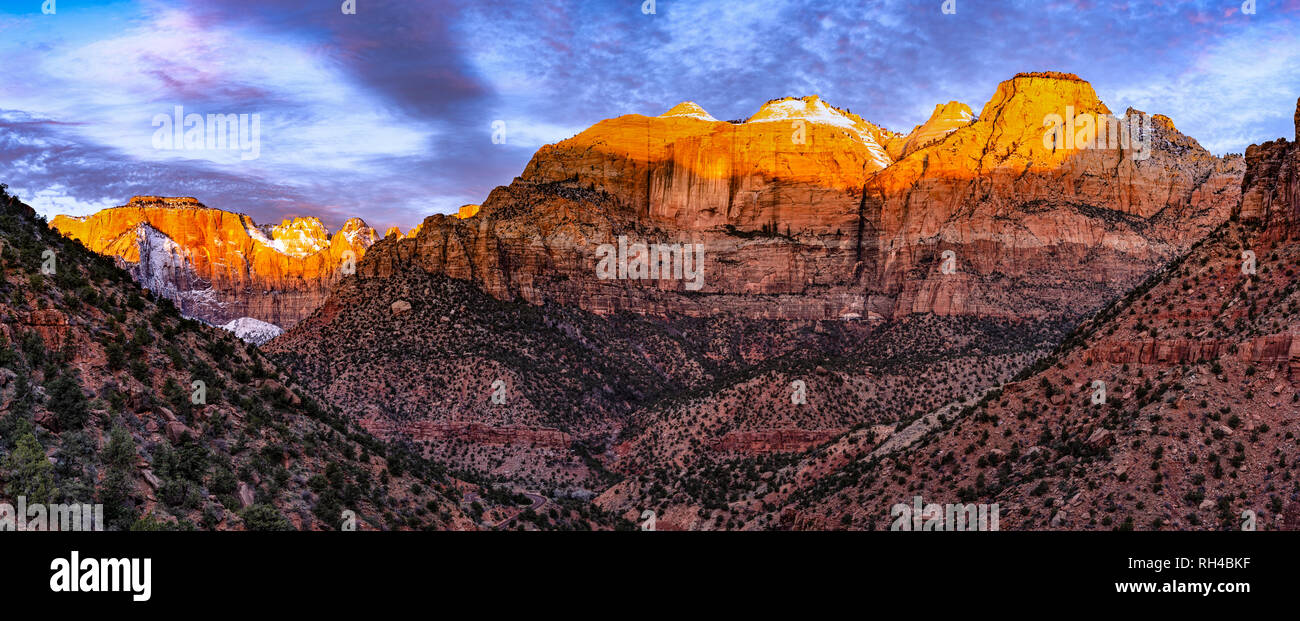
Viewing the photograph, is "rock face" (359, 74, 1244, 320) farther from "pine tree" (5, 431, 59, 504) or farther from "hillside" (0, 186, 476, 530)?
"pine tree" (5, 431, 59, 504)

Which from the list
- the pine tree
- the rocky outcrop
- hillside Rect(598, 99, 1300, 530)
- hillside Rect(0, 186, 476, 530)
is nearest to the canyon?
the rocky outcrop

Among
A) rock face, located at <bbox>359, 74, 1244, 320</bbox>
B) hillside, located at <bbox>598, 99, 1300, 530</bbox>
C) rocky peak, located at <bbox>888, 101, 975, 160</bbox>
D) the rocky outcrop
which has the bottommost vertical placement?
the rocky outcrop

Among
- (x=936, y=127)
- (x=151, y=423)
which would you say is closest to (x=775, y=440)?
(x=151, y=423)

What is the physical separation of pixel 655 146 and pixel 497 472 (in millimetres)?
A: 89189

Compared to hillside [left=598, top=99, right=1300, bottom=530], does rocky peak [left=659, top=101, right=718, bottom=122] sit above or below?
above

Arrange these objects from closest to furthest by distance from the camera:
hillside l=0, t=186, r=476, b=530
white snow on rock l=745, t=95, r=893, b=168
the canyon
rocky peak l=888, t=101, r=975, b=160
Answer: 1. hillside l=0, t=186, r=476, b=530
2. the canyon
3. rocky peak l=888, t=101, r=975, b=160
4. white snow on rock l=745, t=95, r=893, b=168

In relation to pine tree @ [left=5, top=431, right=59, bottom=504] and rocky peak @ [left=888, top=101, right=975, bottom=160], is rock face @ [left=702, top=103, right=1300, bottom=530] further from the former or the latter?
rocky peak @ [left=888, top=101, right=975, bottom=160]

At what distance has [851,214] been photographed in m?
135

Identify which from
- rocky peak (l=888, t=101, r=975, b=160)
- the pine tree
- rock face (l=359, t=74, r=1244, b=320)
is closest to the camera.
→ the pine tree

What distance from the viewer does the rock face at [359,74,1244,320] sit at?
333 feet

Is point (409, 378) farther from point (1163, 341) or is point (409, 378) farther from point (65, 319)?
point (1163, 341)

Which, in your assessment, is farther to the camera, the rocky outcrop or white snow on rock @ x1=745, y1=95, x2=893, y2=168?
white snow on rock @ x1=745, y1=95, x2=893, y2=168

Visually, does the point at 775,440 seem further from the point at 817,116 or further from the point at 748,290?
the point at 817,116
